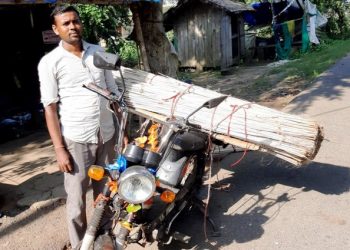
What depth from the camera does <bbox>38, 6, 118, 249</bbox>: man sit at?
2826 mm

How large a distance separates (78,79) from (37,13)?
6.12 metres

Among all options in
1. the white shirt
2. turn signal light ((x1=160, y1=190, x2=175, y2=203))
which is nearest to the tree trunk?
the white shirt

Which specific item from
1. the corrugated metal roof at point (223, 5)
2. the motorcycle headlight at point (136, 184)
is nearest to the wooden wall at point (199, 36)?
the corrugated metal roof at point (223, 5)

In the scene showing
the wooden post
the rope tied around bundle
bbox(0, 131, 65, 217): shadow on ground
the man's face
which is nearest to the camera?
the man's face

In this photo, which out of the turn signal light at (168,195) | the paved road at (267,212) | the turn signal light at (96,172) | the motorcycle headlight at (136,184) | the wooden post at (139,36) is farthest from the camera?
the wooden post at (139,36)

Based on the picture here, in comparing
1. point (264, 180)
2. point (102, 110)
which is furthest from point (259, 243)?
point (102, 110)

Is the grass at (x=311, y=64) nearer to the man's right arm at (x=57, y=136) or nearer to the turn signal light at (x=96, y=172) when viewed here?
the man's right arm at (x=57, y=136)

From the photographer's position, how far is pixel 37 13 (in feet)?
27.0

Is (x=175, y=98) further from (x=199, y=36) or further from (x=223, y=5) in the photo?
(x=199, y=36)

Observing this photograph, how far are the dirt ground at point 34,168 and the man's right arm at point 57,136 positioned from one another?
1313mm

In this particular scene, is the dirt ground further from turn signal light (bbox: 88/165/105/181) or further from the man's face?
the man's face

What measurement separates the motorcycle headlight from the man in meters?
0.80

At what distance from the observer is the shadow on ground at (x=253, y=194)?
3.55 m

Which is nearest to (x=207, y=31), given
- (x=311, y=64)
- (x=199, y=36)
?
(x=199, y=36)
